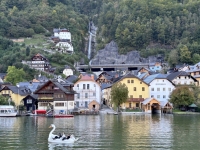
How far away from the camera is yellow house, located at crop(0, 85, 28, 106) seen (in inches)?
3017

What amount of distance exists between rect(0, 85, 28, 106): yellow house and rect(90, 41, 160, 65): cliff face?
2528 inches

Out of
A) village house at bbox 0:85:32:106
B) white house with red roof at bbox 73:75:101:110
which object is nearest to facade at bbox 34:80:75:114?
village house at bbox 0:85:32:106

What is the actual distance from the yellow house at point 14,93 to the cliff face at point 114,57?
6421 centimetres

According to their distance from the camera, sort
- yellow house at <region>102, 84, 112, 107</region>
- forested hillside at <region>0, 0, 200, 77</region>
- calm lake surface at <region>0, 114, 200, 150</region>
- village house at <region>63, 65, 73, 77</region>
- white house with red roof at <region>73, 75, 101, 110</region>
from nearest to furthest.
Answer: calm lake surface at <region>0, 114, 200, 150</region> < white house with red roof at <region>73, 75, 101, 110</region> < yellow house at <region>102, 84, 112, 107</region> < village house at <region>63, 65, 73, 77</region> < forested hillside at <region>0, 0, 200, 77</region>

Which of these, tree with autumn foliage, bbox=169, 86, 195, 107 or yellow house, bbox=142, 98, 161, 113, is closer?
tree with autumn foliage, bbox=169, 86, 195, 107

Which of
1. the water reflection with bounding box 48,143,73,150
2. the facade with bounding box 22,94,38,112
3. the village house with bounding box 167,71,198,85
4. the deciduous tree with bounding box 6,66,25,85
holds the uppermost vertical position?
the deciduous tree with bounding box 6,66,25,85

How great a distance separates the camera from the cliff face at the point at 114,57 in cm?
13838

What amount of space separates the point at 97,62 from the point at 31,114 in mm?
73211

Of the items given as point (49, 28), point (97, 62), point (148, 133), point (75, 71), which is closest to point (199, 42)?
point (97, 62)

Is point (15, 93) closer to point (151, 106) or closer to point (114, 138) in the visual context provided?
point (151, 106)

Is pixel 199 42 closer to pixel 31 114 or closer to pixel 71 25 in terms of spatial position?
pixel 71 25

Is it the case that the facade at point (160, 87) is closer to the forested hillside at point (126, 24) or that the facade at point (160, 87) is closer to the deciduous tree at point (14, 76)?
the deciduous tree at point (14, 76)

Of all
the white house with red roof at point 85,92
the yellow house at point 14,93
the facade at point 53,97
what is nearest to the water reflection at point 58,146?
the facade at point 53,97

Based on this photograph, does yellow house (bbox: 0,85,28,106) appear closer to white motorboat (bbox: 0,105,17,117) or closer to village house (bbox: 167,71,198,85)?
white motorboat (bbox: 0,105,17,117)
